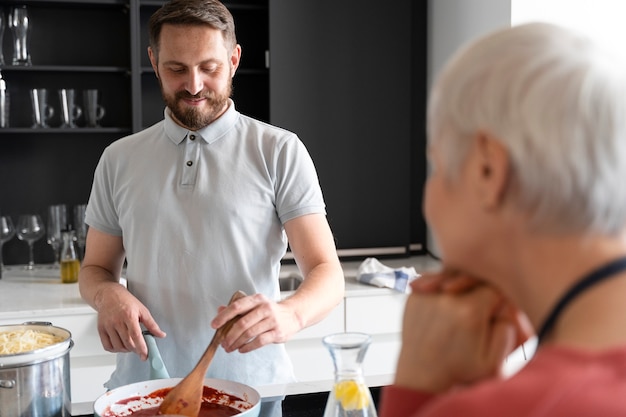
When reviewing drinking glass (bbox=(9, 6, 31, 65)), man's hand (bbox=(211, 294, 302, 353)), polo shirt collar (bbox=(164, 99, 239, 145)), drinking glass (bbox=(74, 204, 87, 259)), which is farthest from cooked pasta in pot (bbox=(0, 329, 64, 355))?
drinking glass (bbox=(9, 6, 31, 65))

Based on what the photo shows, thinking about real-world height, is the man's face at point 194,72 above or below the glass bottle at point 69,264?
above

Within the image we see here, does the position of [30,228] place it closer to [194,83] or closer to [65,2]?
[65,2]

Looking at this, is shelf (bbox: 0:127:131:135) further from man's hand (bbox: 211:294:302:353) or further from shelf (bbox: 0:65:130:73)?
man's hand (bbox: 211:294:302:353)

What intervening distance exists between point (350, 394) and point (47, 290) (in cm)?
221

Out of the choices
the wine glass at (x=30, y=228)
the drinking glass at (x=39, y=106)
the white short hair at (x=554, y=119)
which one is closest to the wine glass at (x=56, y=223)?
the wine glass at (x=30, y=228)

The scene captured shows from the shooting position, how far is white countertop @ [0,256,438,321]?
9.42 feet

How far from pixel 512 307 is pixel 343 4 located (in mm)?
2934

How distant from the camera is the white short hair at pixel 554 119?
2.04 feet

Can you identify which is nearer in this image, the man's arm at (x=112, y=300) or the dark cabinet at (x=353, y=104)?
the man's arm at (x=112, y=300)

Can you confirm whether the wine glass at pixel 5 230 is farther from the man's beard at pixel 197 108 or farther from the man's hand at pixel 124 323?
the man's hand at pixel 124 323

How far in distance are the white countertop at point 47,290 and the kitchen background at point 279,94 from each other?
14 cm

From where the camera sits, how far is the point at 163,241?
187 cm

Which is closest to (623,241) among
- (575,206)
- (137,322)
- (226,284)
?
(575,206)

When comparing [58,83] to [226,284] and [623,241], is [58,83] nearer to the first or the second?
[226,284]
